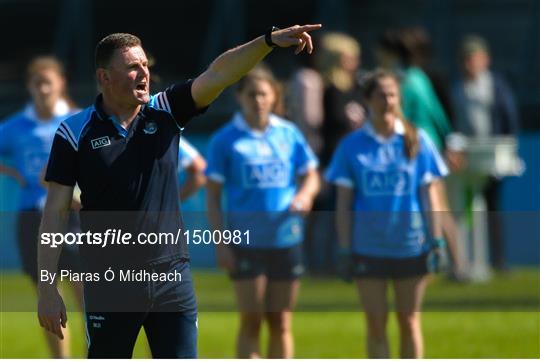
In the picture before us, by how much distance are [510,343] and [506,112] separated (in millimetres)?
5176

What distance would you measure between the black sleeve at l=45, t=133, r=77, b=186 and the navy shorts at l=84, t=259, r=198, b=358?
56cm

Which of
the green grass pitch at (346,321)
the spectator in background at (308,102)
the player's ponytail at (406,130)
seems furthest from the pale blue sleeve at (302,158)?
the spectator in background at (308,102)

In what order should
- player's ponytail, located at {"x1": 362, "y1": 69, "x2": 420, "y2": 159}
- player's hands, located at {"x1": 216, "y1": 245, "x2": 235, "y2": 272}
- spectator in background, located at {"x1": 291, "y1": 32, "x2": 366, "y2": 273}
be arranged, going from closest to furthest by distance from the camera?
player's ponytail, located at {"x1": 362, "y1": 69, "x2": 420, "y2": 159}, player's hands, located at {"x1": 216, "y1": 245, "x2": 235, "y2": 272}, spectator in background, located at {"x1": 291, "y1": 32, "x2": 366, "y2": 273}

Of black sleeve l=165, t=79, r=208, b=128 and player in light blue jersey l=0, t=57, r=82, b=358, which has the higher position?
player in light blue jersey l=0, t=57, r=82, b=358

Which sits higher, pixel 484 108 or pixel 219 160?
pixel 484 108

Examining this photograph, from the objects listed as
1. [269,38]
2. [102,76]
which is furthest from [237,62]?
[102,76]

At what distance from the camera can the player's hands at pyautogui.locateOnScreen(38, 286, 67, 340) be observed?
→ 7.00m

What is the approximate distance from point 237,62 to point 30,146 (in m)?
4.58

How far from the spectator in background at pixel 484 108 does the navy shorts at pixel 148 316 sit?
948cm

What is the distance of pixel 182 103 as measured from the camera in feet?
23.3

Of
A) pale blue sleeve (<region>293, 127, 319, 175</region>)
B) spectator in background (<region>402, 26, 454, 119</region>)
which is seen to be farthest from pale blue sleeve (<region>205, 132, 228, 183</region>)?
spectator in background (<region>402, 26, 454, 119</region>)

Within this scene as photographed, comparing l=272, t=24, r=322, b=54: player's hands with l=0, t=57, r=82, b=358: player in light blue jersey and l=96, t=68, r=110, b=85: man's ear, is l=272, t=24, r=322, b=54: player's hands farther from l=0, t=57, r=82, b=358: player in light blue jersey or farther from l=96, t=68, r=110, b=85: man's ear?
l=0, t=57, r=82, b=358: player in light blue jersey

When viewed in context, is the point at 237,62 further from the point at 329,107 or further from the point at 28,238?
the point at 329,107

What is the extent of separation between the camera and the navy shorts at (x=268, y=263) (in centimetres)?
1028
